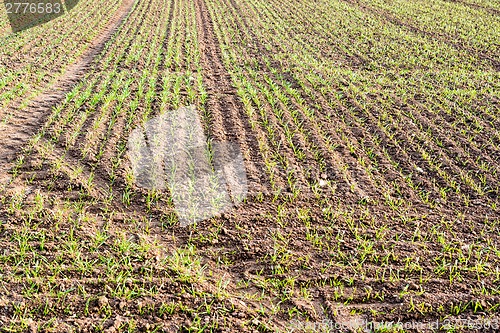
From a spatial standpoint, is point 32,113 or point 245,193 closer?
point 245,193

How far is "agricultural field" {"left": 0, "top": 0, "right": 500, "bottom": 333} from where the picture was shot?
336 centimetres

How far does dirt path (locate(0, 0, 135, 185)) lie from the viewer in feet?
17.6

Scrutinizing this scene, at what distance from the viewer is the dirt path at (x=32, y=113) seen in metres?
5.38

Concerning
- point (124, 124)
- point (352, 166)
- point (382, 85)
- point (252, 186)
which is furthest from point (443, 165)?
point (124, 124)

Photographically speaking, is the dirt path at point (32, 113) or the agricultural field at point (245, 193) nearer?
the agricultural field at point (245, 193)

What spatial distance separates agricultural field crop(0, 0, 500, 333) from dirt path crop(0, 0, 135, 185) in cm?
4

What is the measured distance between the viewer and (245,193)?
486cm

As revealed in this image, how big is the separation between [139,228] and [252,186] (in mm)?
1507

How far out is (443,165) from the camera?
560cm

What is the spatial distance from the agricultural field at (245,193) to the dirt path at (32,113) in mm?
43

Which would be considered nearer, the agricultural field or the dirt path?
the agricultural field

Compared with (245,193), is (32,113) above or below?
above

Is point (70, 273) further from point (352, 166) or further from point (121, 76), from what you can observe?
point (121, 76)

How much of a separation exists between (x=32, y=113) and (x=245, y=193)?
433cm
